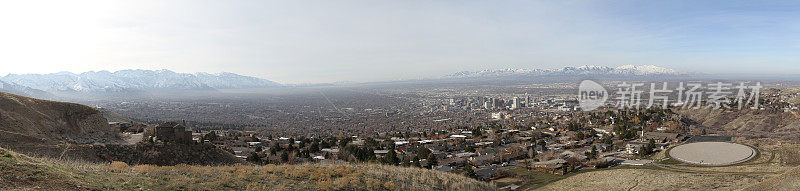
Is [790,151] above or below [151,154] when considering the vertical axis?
below

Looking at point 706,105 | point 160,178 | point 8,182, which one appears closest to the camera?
point 8,182

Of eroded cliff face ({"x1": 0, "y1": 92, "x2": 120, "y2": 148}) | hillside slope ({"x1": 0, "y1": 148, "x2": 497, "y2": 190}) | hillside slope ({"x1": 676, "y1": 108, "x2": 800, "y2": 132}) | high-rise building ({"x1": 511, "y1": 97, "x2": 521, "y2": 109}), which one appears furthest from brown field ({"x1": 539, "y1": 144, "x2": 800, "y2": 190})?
high-rise building ({"x1": 511, "y1": 97, "x2": 521, "y2": 109})

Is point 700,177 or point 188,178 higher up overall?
point 188,178

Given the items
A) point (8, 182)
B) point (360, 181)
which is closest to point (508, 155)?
point (360, 181)

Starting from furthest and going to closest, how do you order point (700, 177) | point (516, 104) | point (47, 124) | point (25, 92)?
1. point (25, 92)
2. point (516, 104)
3. point (700, 177)
4. point (47, 124)

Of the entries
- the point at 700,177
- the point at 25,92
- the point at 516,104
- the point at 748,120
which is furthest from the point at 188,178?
the point at 25,92

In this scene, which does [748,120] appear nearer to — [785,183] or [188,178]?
[785,183]

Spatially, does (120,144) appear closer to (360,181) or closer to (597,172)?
(360,181)
